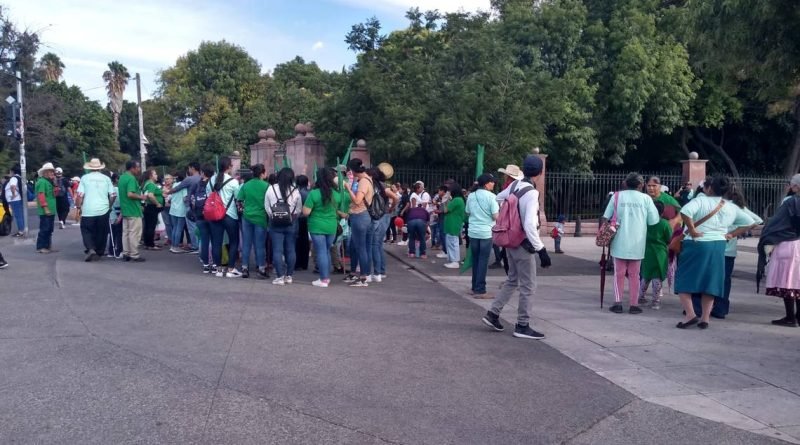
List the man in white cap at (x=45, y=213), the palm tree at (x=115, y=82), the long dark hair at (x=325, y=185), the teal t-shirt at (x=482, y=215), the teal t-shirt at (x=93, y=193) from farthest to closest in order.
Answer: the palm tree at (x=115, y=82), the man in white cap at (x=45, y=213), the teal t-shirt at (x=93, y=193), the long dark hair at (x=325, y=185), the teal t-shirt at (x=482, y=215)

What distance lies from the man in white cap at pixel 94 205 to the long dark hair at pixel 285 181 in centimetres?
384

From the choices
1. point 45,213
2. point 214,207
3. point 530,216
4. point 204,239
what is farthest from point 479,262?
point 45,213

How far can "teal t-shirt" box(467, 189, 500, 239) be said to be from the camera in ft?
31.8

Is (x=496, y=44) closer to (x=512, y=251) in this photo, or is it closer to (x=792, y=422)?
(x=512, y=251)

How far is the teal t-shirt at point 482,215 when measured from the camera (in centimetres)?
969

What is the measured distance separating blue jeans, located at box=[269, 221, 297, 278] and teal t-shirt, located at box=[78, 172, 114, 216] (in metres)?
3.74

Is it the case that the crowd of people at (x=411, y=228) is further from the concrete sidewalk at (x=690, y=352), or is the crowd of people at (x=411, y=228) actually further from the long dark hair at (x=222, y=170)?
the concrete sidewalk at (x=690, y=352)

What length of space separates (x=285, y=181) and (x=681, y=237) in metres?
5.46

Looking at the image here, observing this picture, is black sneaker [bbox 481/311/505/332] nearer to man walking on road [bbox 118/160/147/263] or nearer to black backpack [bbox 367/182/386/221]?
black backpack [bbox 367/182/386/221]

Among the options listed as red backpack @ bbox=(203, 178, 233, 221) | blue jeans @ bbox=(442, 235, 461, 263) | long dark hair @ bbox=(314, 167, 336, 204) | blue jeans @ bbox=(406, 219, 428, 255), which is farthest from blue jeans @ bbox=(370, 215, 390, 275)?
blue jeans @ bbox=(406, 219, 428, 255)

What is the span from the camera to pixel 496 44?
20484mm

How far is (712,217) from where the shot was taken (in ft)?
25.5

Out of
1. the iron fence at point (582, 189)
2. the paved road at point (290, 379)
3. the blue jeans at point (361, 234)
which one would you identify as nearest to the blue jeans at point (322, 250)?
the blue jeans at point (361, 234)

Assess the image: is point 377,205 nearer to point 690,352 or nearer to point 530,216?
point 530,216
